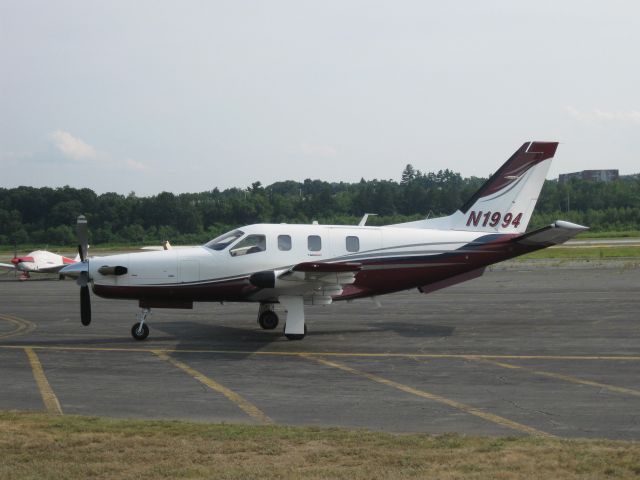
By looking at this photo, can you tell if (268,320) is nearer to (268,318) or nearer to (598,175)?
(268,318)

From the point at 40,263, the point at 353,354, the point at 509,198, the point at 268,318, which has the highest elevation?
the point at 509,198

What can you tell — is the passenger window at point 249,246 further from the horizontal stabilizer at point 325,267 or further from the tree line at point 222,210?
the tree line at point 222,210

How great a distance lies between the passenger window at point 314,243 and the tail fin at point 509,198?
2.87 m

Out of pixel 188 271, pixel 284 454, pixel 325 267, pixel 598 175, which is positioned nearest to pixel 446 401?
pixel 284 454

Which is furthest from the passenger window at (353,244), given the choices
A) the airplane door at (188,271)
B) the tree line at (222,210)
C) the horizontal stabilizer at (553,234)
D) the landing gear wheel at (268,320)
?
the tree line at (222,210)

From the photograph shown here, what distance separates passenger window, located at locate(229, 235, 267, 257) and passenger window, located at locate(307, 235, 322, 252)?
1.10 metres

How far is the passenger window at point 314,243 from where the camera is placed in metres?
19.6

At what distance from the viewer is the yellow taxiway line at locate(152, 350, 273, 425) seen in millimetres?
11301

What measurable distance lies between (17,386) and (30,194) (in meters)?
82.4

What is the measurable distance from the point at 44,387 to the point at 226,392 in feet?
10.6

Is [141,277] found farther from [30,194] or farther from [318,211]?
[30,194]

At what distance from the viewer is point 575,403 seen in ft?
38.4

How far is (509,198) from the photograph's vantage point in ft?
70.0

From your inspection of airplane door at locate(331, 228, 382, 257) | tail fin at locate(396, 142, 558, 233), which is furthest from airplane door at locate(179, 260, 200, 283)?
tail fin at locate(396, 142, 558, 233)
